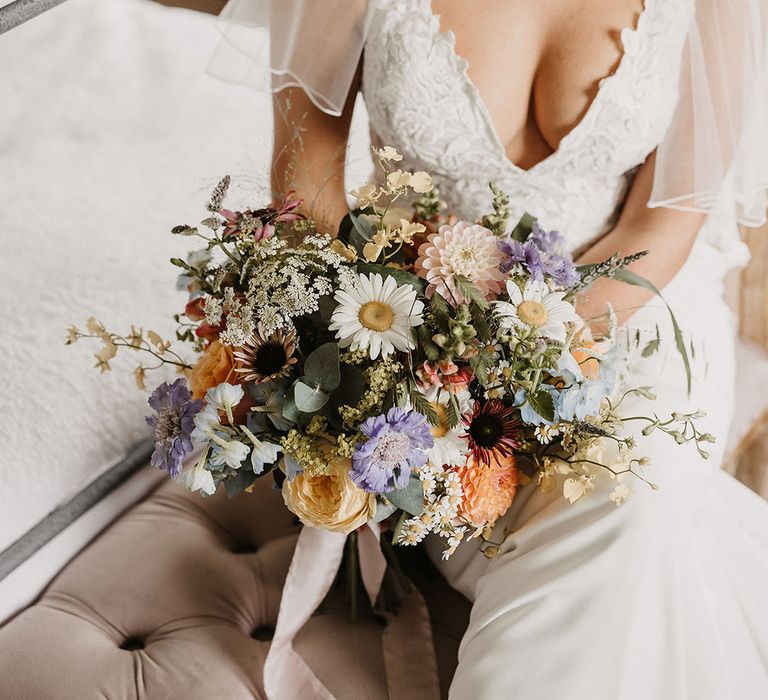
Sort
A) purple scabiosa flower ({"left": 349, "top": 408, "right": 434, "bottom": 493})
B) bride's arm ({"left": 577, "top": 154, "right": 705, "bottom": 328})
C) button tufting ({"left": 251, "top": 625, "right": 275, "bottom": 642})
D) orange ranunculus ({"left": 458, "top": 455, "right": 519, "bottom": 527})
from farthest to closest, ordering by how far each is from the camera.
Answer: bride's arm ({"left": 577, "top": 154, "right": 705, "bottom": 328}) < button tufting ({"left": 251, "top": 625, "right": 275, "bottom": 642}) < orange ranunculus ({"left": 458, "top": 455, "right": 519, "bottom": 527}) < purple scabiosa flower ({"left": 349, "top": 408, "right": 434, "bottom": 493})

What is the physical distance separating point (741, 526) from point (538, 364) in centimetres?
54

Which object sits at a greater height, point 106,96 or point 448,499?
point 106,96

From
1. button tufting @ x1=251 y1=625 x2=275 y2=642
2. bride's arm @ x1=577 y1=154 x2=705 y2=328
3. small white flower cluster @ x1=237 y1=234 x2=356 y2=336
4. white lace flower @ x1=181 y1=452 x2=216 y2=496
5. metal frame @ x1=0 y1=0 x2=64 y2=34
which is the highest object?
metal frame @ x1=0 y1=0 x2=64 y2=34

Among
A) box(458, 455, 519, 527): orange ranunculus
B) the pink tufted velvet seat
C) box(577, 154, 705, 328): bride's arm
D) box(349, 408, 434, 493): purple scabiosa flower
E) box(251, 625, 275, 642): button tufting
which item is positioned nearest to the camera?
box(349, 408, 434, 493): purple scabiosa flower

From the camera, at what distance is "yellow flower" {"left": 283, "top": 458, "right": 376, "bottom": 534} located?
2.00 feet

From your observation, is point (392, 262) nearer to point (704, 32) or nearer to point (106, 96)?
point (704, 32)

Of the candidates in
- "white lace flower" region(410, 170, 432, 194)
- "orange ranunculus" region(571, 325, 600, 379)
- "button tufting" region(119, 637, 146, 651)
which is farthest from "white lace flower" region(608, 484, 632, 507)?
"button tufting" region(119, 637, 146, 651)

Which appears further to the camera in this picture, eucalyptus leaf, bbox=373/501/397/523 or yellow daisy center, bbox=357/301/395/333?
eucalyptus leaf, bbox=373/501/397/523

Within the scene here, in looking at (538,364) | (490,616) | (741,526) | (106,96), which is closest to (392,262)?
(538,364)

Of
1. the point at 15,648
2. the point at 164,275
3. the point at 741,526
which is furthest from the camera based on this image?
the point at 164,275

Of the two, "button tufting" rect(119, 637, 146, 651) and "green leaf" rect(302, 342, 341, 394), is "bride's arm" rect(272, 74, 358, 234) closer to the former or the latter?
"green leaf" rect(302, 342, 341, 394)

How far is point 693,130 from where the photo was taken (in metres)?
0.98

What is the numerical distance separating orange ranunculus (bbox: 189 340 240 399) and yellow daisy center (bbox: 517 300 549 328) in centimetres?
25

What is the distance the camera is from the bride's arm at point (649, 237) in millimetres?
990
